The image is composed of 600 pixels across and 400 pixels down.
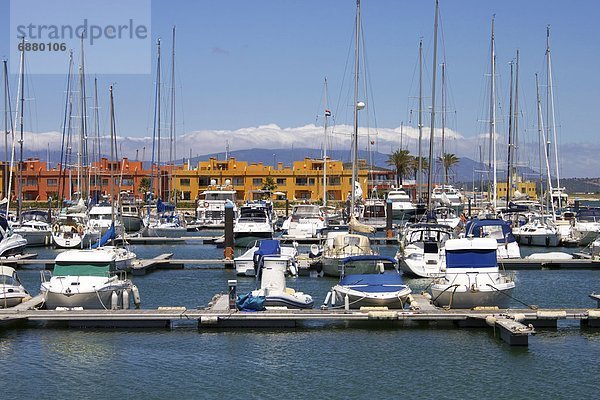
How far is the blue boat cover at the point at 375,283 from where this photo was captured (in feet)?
101

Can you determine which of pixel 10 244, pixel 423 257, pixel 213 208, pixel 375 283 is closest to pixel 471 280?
pixel 375 283

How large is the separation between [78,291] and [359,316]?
953 cm

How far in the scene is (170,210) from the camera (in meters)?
87.9

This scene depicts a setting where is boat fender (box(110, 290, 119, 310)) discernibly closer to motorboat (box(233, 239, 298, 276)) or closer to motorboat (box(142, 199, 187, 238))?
motorboat (box(233, 239, 298, 276))

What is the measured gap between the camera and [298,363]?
25703 mm

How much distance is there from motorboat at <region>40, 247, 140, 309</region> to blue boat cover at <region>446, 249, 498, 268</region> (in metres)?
11.4

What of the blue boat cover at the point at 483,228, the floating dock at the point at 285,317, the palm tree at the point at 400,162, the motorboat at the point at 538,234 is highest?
the palm tree at the point at 400,162

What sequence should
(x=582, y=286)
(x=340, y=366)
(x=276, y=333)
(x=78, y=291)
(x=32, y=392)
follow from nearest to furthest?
(x=32, y=392) < (x=340, y=366) < (x=276, y=333) < (x=78, y=291) < (x=582, y=286)

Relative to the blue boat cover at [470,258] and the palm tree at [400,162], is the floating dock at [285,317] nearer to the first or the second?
the blue boat cover at [470,258]

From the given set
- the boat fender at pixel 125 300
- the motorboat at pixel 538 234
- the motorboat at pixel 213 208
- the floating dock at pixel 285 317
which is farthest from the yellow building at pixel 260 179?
the floating dock at pixel 285 317

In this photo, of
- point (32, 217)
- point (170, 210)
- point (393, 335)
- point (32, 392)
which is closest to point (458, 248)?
point (393, 335)

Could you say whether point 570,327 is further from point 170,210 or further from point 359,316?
point 170,210

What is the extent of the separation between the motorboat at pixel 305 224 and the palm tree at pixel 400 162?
214 feet

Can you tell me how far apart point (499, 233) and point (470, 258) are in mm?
22205
